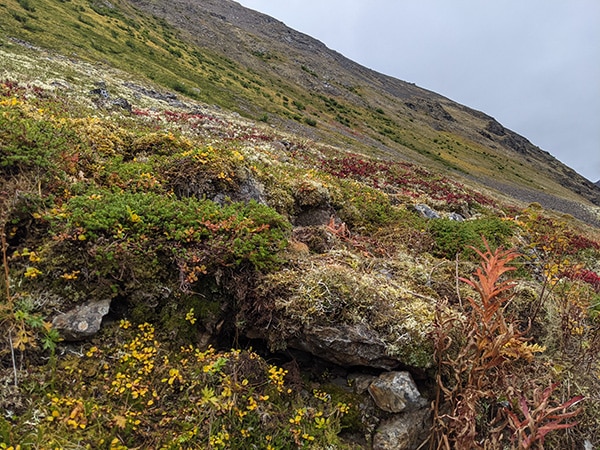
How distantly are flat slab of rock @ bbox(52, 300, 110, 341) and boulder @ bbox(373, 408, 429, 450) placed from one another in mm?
3347

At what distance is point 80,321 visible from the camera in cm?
409

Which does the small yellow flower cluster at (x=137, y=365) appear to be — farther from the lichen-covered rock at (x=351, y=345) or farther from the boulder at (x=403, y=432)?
the boulder at (x=403, y=432)

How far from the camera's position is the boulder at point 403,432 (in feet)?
12.7

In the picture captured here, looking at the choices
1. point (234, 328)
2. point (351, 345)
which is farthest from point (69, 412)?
point (351, 345)

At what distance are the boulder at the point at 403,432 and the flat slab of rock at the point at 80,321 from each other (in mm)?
3347

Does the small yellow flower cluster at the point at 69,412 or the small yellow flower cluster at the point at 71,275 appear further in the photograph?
the small yellow flower cluster at the point at 71,275

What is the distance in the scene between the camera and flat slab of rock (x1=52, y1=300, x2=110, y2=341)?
3.99 metres

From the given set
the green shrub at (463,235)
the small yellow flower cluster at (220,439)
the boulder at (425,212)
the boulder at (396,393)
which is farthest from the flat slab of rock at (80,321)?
the boulder at (425,212)

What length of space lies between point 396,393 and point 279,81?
62726 mm

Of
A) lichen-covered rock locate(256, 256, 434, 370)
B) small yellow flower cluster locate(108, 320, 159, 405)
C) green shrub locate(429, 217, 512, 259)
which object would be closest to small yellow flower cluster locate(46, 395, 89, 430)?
small yellow flower cluster locate(108, 320, 159, 405)

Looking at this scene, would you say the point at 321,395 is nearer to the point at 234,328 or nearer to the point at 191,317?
the point at 234,328

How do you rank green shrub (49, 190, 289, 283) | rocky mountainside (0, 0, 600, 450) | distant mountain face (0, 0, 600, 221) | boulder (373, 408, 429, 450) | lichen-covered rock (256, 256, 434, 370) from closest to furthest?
rocky mountainside (0, 0, 600, 450), boulder (373, 408, 429, 450), lichen-covered rock (256, 256, 434, 370), green shrub (49, 190, 289, 283), distant mountain face (0, 0, 600, 221)

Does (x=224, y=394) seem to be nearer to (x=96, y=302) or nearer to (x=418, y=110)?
(x=96, y=302)

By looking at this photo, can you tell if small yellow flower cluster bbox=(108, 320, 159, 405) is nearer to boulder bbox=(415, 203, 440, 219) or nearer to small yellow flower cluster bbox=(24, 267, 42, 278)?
small yellow flower cluster bbox=(24, 267, 42, 278)
